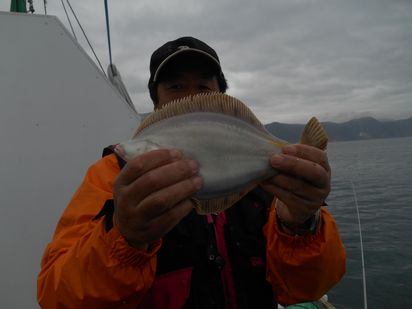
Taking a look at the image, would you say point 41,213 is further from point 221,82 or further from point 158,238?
point 221,82

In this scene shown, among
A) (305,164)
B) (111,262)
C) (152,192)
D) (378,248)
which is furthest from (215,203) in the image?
(378,248)

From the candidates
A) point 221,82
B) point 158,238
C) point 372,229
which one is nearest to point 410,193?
point 372,229

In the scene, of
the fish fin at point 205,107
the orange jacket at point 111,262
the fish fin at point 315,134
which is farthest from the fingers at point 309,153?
the orange jacket at point 111,262

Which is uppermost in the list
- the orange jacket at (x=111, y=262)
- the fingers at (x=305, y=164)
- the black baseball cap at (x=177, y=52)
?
the black baseball cap at (x=177, y=52)

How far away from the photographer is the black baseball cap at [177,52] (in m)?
3.26

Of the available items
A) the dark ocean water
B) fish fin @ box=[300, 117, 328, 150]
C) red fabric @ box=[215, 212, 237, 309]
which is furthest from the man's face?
the dark ocean water

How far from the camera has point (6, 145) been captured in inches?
140

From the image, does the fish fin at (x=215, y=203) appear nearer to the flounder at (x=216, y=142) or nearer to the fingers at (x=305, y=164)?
the flounder at (x=216, y=142)

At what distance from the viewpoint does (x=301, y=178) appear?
2.01m

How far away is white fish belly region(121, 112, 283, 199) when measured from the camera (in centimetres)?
201

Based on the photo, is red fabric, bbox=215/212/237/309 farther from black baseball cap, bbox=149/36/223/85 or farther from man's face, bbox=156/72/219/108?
black baseball cap, bbox=149/36/223/85

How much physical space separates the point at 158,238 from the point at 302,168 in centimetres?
100

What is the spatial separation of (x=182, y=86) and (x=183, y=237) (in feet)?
5.30

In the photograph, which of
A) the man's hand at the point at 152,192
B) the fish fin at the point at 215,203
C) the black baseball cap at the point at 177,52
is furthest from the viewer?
the black baseball cap at the point at 177,52
